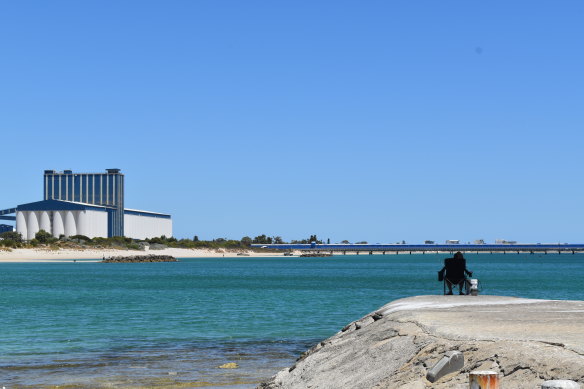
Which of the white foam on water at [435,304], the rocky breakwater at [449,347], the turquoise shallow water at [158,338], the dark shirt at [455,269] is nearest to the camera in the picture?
the rocky breakwater at [449,347]

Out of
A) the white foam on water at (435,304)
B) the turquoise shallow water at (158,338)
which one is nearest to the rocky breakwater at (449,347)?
the white foam on water at (435,304)

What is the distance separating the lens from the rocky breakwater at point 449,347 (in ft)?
41.5

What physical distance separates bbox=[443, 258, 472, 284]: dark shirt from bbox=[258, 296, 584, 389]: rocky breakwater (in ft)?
9.80

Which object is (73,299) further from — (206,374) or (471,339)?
(471,339)

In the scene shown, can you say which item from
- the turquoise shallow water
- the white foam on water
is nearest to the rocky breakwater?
the white foam on water

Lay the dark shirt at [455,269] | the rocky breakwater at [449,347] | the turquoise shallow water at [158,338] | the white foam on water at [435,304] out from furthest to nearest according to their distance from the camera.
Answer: the dark shirt at [455,269] < the white foam on water at [435,304] < the turquoise shallow water at [158,338] < the rocky breakwater at [449,347]

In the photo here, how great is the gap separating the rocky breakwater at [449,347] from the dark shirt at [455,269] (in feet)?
9.80

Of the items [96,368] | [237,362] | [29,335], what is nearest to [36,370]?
[96,368]

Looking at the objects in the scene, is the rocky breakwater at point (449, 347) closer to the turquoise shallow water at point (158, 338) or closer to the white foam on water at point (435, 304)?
the white foam on water at point (435, 304)

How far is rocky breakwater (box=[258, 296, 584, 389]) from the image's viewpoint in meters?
12.6

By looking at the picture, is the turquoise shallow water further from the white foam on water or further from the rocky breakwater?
the white foam on water

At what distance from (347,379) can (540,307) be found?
857 centimetres

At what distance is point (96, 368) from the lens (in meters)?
23.9

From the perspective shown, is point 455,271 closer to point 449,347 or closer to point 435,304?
point 435,304
